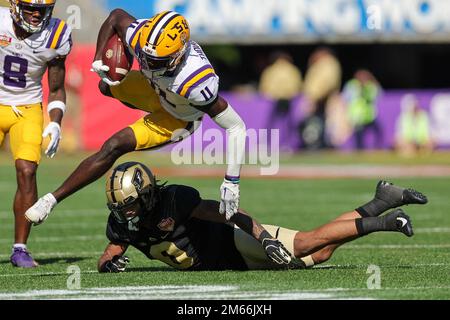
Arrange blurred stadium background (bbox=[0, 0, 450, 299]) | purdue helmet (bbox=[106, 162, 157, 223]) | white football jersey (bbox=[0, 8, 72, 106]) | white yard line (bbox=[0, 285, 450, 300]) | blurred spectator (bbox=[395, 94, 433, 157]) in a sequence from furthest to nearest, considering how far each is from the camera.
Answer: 1. blurred spectator (bbox=[395, 94, 433, 157])
2. blurred stadium background (bbox=[0, 0, 450, 299])
3. white football jersey (bbox=[0, 8, 72, 106])
4. purdue helmet (bbox=[106, 162, 157, 223])
5. white yard line (bbox=[0, 285, 450, 300])

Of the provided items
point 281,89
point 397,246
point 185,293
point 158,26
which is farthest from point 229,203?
point 281,89

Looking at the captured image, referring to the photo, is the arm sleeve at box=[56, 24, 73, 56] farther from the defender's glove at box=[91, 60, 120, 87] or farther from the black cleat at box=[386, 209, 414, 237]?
the black cleat at box=[386, 209, 414, 237]

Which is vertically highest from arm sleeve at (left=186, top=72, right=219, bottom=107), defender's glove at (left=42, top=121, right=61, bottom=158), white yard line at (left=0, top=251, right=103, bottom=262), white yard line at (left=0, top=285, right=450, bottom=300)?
arm sleeve at (left=186, top=72, right=219, bottom=107)

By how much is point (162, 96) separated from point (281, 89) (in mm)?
14357

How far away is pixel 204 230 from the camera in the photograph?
7113mm

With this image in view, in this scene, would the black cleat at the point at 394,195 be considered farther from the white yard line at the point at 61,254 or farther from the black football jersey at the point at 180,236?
the white yard line at the point at 61,254

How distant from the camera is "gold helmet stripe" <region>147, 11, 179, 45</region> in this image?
7.05m

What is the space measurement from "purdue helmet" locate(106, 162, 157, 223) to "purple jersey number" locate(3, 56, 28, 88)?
1658 mm

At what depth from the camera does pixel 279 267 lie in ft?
23.7

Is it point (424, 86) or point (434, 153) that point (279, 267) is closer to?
point (434, 153)

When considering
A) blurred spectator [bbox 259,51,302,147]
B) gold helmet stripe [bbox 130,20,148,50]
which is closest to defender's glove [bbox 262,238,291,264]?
gold helmet stripe [bbox 130,20,148,50]
